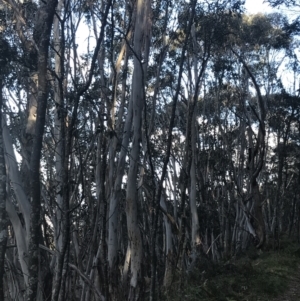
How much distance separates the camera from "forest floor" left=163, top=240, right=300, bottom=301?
9.88 metres

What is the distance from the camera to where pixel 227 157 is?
74.6 feet

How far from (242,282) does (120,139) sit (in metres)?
4.42

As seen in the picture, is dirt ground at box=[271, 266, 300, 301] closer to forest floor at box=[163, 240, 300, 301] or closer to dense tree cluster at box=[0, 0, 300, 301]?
forest floor at box=[163, 240, 300, 301]

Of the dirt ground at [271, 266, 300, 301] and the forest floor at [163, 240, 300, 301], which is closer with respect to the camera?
the forest floor at [163, 240, 300, 301]

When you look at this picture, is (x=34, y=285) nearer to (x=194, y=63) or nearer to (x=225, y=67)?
(x=194, y=63)

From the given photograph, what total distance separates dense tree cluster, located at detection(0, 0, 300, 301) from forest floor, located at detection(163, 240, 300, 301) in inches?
14.8

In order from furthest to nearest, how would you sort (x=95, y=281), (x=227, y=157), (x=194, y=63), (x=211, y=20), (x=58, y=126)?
(x=227, y=157) < (x=194, y=63) < (x=211, y=20) < (x=95, y=281) < (x=58, y=126)

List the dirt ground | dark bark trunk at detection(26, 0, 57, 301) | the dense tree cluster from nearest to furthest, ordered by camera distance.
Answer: dark bark trunk at detection(26, 0, 57, 301)
the dense tree cluster
the dirt ground

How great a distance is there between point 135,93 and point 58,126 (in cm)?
171

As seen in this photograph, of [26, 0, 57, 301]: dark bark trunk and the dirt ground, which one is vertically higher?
[26, 0, 57, 301]: dark bark trunk

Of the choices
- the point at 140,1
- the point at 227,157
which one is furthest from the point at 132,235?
the point at 227,157

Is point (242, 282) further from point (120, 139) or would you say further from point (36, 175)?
point (36, 175)

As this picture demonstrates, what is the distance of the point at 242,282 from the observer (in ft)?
37.1

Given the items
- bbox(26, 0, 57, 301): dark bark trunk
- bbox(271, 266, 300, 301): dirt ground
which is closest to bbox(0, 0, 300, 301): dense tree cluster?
bbox(26, 0, 57, 301): dark bark trunk
